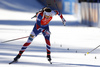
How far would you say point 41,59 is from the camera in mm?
10742

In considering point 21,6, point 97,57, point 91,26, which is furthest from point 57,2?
point 97,57

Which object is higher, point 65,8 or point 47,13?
point 47,13

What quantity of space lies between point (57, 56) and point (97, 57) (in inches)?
44.8

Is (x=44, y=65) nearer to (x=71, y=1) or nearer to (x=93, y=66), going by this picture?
(x=93, y=66)

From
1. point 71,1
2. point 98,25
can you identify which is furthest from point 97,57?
point 71,1

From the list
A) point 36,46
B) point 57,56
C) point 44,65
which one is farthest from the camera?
point 36,46

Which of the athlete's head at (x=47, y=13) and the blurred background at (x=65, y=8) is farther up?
the athlete's head at (x=47, y=13)

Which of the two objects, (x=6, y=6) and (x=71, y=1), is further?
(x=6, y=6)

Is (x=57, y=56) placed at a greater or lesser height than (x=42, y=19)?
lesser

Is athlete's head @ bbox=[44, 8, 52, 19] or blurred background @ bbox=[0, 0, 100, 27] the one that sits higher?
athlete's head @ bbox=[44, 8, 52, 19]

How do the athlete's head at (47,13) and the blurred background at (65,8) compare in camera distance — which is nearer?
the athlete's head at (47,13)

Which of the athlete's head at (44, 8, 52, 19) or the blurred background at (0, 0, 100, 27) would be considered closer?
the athlete's head at (44, 8, 52, 19)

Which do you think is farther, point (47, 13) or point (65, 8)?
point (65, 8)

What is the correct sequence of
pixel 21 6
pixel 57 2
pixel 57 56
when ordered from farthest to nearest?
pixel 21 6, pixel 57 2, pixel 57 56
